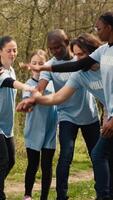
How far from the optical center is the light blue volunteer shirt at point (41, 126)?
6746 millimetres

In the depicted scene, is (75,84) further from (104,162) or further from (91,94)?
(104,162)

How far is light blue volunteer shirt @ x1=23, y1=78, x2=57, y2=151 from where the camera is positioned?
675 centimetres

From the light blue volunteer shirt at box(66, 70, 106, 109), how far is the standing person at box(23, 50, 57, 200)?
2.53ft

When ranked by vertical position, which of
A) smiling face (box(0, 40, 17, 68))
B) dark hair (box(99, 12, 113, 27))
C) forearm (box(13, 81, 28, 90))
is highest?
dark hair (box(99, 12, 113, 27))

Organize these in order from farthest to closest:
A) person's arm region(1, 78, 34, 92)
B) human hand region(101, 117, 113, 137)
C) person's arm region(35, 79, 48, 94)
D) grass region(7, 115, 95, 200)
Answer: grass region(7, 115, 95, 200) → person's arm region(35, 79, 48, 94) → person's arm region(1, 78, 34, 92) → human hand region(101, 117, 113, 137)

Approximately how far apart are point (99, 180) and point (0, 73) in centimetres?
195

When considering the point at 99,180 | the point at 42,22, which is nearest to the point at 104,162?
the point at 99,180

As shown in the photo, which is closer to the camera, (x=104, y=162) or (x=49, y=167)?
(x=104, y=162)

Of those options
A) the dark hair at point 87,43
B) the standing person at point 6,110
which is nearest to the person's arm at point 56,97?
the dark hair at point 87,43

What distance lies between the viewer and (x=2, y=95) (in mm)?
6664

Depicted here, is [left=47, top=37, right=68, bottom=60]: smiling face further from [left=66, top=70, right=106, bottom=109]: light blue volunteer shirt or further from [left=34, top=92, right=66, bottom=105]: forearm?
[left=34, top=92, right=66, bottom=105]: forearm

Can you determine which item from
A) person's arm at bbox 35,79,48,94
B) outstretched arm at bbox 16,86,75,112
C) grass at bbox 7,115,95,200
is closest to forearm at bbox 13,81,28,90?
outstretched arm at bbox 16,86,75,112

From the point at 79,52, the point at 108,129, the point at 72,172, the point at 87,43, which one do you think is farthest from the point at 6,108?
the point at 72,172

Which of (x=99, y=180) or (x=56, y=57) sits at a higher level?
(x=56, y=57)
